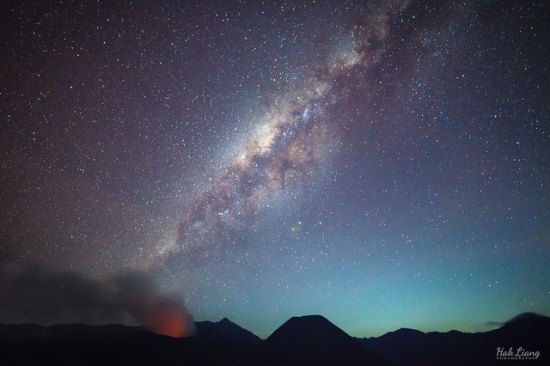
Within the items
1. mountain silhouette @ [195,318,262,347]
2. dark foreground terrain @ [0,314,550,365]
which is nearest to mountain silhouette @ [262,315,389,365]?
dark foreground terrain @ [0,314,550,365]

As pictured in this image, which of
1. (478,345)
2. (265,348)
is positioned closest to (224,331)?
(265,348)

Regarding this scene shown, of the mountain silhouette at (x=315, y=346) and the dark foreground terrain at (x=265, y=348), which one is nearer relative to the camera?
the dark foreground terrain at (x=265, y=348)

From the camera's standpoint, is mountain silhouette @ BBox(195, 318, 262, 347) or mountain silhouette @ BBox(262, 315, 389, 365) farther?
mountain silhouette @ BBox(195, 318, 262, 347)

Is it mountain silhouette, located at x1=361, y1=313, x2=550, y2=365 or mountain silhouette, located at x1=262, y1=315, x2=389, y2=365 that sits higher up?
mountain silhouette, located at x1=262, y1=315, x2=389, y2=365

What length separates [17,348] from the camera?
55.6m

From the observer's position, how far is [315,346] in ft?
201

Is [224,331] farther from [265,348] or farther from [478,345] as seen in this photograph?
[478,345]

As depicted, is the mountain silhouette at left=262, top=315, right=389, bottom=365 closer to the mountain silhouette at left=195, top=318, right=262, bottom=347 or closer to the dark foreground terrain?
the dark foreground terrain

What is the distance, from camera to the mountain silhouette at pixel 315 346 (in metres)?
56.2

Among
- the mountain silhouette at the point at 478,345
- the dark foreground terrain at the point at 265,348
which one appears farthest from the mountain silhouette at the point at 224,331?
the mountain silhouette at the point at 478,345

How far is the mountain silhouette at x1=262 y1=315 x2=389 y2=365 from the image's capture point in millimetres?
56188

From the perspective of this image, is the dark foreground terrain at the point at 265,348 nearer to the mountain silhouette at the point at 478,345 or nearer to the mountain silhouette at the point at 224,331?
the mountain silhouette at the point at 478,345

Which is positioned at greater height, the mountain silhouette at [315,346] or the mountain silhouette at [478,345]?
the mountain silhouette at [315,346]

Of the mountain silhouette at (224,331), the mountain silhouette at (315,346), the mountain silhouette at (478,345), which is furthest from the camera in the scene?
the mountain silhouette at (224,331)
